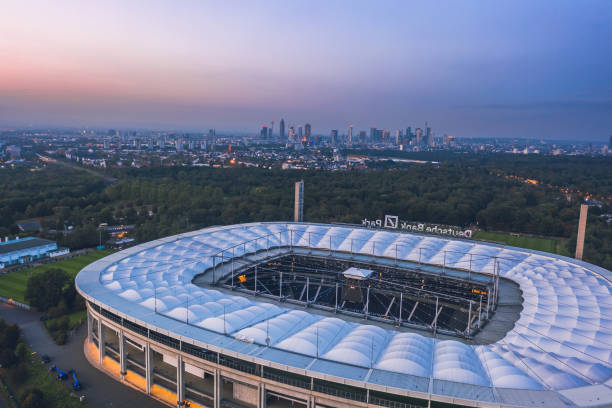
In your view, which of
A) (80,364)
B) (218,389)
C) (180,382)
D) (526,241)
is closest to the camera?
(218,389)

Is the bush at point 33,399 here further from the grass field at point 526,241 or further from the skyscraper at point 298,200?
the grass field at point 526,241

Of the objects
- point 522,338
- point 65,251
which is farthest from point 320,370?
point 65,251

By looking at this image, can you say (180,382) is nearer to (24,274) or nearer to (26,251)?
(24,274)

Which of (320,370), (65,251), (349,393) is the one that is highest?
(320,370)

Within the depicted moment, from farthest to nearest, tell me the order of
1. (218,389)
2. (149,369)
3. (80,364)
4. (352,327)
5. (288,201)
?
(288,201)
(80,364)
(149,369)
(352,327)
(218,389)

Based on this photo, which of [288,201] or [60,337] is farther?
[288,201]

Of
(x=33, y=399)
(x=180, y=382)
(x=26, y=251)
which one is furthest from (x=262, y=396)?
(x=26, y=251)

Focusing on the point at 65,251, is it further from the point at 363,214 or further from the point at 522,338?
the point at 522,338
